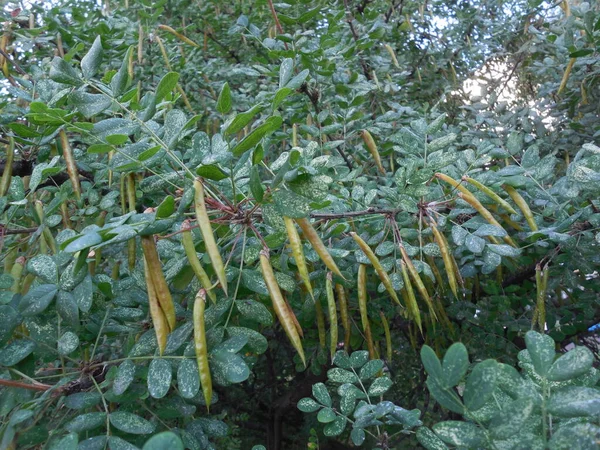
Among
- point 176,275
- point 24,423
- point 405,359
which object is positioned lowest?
point 405,359

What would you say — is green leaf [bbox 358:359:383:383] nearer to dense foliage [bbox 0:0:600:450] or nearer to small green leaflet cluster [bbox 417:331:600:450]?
dense foliage [bbox 0:0:600:450]

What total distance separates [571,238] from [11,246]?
4.99 feet

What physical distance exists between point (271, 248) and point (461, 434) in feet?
2.29

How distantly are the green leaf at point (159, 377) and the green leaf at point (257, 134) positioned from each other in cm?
42

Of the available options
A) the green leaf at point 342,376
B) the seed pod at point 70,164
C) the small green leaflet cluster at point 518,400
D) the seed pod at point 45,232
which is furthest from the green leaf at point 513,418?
the seed pod at point 70,164

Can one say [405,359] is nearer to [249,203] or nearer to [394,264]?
[394,264]

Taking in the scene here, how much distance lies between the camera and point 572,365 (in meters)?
0.70

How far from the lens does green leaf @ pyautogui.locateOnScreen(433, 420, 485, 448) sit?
71cm

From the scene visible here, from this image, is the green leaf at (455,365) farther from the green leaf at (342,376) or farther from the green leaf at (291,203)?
the green leaf at (342,376)

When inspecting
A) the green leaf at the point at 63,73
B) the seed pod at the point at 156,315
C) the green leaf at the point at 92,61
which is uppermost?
the green leaf at the point at 92,61

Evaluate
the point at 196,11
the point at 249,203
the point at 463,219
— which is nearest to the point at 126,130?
the point at 249,203

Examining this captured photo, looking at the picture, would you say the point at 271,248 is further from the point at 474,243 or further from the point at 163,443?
the point at 163,443

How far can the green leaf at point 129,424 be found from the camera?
1.05 metres

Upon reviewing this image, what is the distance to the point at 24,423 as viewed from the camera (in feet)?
3.85
